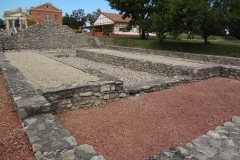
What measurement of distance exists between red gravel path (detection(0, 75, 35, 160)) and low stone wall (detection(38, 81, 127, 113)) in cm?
85

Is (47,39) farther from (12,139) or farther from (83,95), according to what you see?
(12,139)

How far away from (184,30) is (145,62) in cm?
475

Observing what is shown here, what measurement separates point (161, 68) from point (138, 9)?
40.5 feet

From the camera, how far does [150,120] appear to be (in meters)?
4.23

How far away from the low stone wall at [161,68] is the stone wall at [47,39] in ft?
27.3

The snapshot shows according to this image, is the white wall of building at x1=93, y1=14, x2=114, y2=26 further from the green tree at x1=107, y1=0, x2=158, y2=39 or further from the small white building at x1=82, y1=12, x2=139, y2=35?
the green tree at x1=107, y1=0, x2=158, y2=39

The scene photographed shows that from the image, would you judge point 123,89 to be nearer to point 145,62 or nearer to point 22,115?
point 22,115

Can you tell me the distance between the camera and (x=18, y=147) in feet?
9.44

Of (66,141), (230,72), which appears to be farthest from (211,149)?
(230,72)

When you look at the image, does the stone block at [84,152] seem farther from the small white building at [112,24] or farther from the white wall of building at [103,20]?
the white wall of building at [103,20]

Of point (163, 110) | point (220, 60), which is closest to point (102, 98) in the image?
point (163, 110)

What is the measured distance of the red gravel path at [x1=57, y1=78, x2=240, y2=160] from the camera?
3.32 meters

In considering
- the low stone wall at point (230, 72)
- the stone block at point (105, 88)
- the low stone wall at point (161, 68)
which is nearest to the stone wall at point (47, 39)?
the low stone wall at point (161, 68)

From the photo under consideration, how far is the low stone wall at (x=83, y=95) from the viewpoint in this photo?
181 inches
